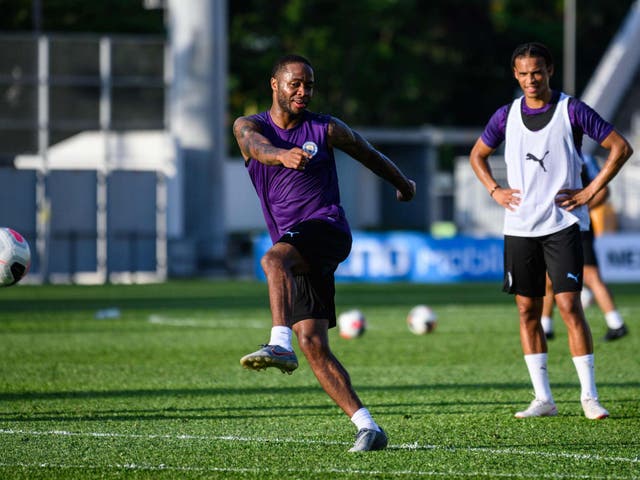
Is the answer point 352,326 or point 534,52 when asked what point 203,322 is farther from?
point 534,52

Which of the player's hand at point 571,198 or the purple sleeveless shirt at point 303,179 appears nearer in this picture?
the purple sleeveless shirt at point 303,179

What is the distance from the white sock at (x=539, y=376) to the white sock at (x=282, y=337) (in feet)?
8.42

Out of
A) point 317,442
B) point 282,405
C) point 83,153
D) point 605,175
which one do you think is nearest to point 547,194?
point 605,175

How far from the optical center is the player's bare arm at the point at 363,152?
735cm

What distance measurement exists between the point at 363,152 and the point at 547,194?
1.77 m

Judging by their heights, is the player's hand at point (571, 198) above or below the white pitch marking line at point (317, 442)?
above

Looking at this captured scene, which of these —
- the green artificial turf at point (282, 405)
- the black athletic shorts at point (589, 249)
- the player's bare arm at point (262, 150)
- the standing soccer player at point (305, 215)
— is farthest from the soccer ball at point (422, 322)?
the player's bare arm at point (262, 150)

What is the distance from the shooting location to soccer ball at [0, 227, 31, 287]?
27.6ft

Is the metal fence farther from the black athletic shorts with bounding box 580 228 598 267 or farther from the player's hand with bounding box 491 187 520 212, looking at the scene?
the player's hand with bounding box 491 187 520 212

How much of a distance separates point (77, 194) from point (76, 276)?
1.88m

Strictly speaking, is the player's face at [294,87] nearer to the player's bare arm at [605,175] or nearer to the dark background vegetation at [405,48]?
the player's bare arm at [605,175]

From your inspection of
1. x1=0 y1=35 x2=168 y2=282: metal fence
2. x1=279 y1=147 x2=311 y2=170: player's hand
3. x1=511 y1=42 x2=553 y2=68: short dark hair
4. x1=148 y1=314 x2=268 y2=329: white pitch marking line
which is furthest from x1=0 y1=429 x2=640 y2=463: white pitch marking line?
x1=0 y1=35 x2=168 y2=282: metal fence

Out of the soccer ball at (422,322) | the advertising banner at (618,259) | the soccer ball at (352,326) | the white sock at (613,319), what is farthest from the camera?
the advertising banner at (618,259)

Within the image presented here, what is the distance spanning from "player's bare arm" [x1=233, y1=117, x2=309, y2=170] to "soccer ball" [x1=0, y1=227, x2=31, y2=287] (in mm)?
1929
